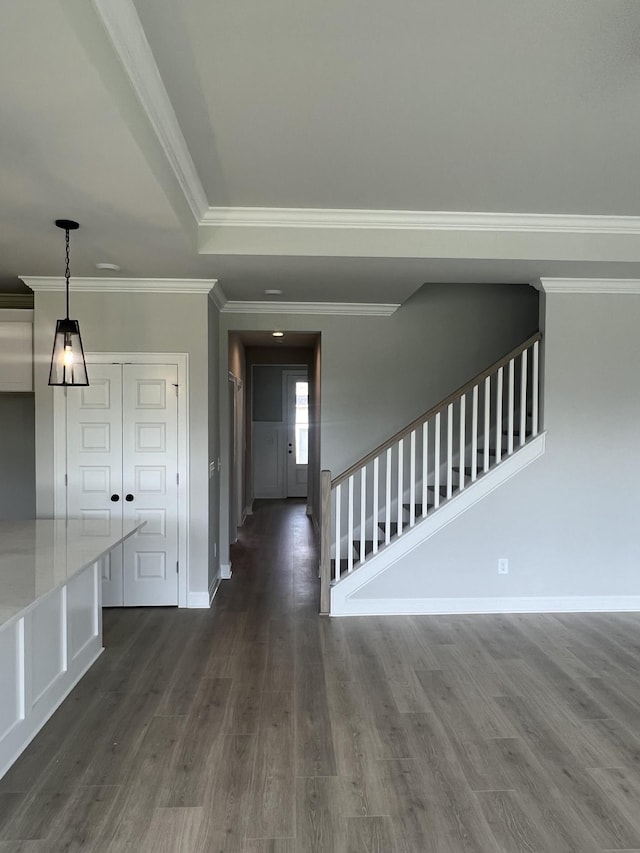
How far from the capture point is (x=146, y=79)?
6.38ft

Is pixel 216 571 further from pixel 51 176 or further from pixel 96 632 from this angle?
pixel 51 176

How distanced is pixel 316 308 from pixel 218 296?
40.2 inches

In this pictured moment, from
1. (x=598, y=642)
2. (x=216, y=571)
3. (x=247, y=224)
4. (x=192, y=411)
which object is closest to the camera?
(x=247, y=224)

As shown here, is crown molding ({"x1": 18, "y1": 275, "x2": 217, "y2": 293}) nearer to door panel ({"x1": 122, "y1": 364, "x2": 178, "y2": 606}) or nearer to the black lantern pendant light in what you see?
door panel ({"x1": 122, "y1": 364, "x2": 178, "y2": 606})

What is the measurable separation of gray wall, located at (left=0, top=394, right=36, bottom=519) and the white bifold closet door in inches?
39.6

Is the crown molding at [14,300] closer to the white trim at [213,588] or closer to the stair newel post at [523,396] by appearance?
the white trim at [213,588]

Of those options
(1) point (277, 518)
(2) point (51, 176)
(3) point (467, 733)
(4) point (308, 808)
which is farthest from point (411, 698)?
(1) point (277, 518)

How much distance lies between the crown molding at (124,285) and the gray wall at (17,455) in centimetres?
128

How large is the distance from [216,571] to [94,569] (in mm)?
1718

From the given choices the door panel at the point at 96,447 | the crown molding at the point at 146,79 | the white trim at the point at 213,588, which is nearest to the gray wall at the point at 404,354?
the door panel at the point at 96,447

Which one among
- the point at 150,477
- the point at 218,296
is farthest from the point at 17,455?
the point at 218,296

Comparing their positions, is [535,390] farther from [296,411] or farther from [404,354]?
[296,411]

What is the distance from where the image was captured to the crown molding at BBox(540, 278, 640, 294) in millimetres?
4094

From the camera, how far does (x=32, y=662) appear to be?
2.46 metres
